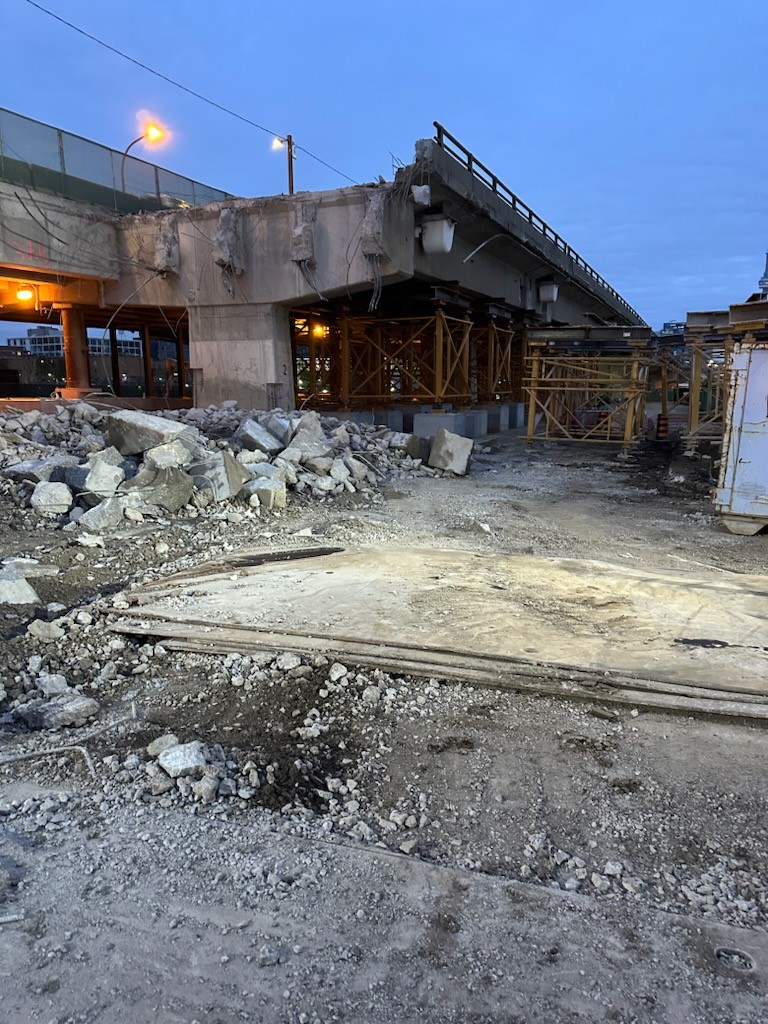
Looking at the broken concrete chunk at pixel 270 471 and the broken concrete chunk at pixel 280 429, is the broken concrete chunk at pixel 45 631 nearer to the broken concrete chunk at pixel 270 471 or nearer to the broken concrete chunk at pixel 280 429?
the broken concrete chunk at pixel 270 471

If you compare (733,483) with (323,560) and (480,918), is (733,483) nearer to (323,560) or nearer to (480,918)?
(323,560)

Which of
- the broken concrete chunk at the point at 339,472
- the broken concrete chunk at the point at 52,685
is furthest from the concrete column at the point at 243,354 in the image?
the broken concrete chunk at the point at 52,685

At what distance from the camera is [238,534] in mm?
8227

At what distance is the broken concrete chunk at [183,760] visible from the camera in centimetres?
313

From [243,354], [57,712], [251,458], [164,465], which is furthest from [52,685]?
[243,354]

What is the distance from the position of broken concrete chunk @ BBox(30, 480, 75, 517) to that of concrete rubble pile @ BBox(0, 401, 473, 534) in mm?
13

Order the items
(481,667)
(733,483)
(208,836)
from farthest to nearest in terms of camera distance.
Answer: (733,483) < (481,667) < (208,836)

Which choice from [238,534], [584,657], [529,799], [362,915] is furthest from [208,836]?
[238,534]

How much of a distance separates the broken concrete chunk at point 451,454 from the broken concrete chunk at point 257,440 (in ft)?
12.2

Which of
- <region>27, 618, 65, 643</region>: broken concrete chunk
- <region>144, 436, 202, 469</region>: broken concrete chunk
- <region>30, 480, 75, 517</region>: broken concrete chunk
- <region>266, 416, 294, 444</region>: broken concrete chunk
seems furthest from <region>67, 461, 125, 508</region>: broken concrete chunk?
<region>266, 416, 294, 444</region>: broken concrete chunk

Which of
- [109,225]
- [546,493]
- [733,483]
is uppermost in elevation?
[109,225]

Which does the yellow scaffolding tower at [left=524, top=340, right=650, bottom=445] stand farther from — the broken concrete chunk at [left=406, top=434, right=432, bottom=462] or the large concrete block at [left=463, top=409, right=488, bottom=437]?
the broken concrete chunk at [left=406, top=434, right=432, bottom=462]

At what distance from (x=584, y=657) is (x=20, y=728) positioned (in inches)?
137

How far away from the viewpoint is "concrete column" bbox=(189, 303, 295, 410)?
1627 cm
